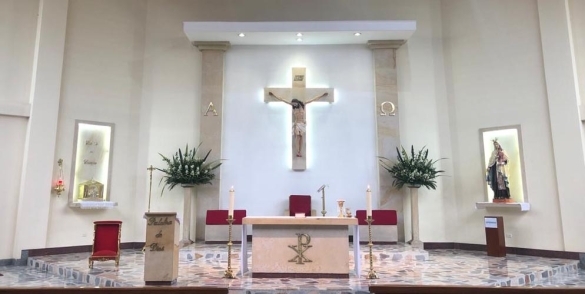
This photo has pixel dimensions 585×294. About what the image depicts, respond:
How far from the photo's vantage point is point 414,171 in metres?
7.32

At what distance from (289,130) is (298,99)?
71 cm

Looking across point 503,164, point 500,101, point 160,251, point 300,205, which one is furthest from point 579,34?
point 160,251

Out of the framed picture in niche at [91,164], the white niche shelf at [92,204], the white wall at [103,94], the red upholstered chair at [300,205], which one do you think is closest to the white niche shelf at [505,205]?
the red upholstered chair at [300,205]

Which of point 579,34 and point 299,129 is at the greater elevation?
point 579,34

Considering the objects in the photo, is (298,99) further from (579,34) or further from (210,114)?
(579,34)

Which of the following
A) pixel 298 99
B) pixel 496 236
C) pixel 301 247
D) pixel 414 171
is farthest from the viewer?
pixel 298 99

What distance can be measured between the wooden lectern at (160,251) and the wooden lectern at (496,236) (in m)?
5.41

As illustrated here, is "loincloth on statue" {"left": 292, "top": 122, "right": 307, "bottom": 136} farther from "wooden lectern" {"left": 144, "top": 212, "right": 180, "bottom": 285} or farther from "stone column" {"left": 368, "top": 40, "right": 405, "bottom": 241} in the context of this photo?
"wooden lectern" {"left": 144, "top": 212, "right": 180, "bottom": 285}

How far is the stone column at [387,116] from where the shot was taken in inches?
310

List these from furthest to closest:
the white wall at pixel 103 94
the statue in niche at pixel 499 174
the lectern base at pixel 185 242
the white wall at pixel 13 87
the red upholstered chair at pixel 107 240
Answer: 1. the lectern base at pixel 185 242
2. the white wall at pixel 103 94
3. the statue in niche at pixel 499 174
4. the white wall at pixel 13 87
5. the red upholstered chair at pixel 107 240

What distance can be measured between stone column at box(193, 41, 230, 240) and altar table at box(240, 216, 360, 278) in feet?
11.1

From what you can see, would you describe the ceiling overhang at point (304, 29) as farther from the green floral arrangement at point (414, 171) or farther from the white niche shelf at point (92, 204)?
the white niche shelf at point (92, 204)

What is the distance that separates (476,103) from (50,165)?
8.33 metres

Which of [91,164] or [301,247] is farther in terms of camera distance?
[91,164]
